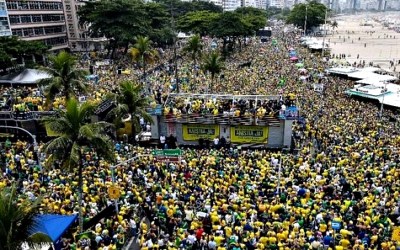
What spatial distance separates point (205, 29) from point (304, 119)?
46.2 m

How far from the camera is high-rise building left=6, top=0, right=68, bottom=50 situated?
54.7 m

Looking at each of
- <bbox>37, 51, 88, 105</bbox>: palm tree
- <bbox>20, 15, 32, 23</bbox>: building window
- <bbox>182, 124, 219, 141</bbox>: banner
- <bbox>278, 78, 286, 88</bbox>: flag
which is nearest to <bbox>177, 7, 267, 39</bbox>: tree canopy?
<bbox>278, 78, 286, 88</bbox>: flag

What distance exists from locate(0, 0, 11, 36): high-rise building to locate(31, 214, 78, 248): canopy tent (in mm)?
43771

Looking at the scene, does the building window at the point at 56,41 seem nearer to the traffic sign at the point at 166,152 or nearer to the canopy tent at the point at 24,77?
the canopy tent at the point at 24,77

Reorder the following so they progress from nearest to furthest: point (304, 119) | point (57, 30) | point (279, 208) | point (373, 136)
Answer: point (279, 208) → point (373, 136) → point (304, 119) → point (57, 30)

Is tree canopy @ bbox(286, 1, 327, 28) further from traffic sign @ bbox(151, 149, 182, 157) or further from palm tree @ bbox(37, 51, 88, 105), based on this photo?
traffic sign @ bbox(151, 149, 182, 157)

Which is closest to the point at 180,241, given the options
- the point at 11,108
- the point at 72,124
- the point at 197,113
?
the point at 72,124

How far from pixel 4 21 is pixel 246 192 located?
154 ft

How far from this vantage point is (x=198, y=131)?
2712 cm

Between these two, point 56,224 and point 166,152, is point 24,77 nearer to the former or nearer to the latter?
point 166,152

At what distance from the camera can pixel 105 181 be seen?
1894cm

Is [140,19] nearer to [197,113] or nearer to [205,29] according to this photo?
[205,29]

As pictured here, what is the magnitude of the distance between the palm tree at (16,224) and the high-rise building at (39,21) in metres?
51.0

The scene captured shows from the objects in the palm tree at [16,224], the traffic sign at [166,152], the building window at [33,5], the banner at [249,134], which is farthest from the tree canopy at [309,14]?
the palm tree at [16,224]
